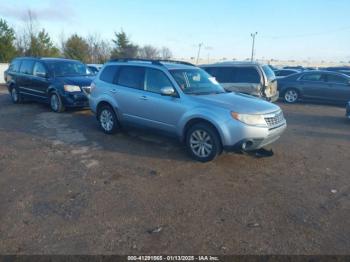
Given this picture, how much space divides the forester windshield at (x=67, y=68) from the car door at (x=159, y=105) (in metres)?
5.24

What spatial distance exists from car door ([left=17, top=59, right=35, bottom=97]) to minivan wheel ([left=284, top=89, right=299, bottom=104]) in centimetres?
1124

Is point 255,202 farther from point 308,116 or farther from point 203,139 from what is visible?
point 308,116

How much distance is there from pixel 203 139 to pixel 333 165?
8.36ft

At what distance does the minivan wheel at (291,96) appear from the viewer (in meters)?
14.8

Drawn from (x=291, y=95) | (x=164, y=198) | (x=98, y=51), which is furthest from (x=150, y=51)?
(x=164, y=198)

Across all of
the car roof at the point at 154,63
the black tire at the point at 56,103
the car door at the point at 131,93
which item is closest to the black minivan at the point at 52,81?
the black tire at the point at 56,103

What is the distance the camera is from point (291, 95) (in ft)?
49.0

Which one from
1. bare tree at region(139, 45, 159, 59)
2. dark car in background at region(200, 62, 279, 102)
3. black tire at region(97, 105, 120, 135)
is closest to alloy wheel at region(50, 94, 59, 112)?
black tire at region(97, 105, 120, 135)

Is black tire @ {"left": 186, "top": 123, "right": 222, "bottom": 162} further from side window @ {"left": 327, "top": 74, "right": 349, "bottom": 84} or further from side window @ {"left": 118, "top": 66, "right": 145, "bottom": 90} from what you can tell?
side window @ {"left": 327, "top": 74, "right": 349, "bottom": 84}

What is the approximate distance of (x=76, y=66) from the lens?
11414 millimetres

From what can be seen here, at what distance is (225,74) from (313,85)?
19.0ft

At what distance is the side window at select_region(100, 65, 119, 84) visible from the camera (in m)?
7.43

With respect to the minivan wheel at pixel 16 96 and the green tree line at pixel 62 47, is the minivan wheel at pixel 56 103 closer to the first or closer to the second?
the minivan wheel at pixel 16 96

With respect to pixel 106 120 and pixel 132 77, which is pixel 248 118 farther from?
pixel 106 120
